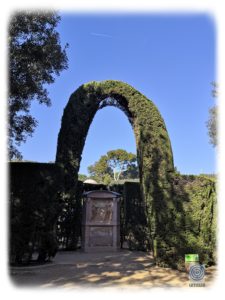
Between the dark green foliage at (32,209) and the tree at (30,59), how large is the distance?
0.96 metres

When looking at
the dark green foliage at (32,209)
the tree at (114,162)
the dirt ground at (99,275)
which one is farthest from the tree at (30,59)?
the tree at (114,162)

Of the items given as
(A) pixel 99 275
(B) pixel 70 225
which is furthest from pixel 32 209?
(B) pixel 70 225

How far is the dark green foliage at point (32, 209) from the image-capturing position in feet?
29.0

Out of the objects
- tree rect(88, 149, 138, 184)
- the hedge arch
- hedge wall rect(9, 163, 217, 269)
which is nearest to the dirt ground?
hedge wall rect(9, 163, 217, 269)

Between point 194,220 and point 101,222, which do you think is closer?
point 194,220

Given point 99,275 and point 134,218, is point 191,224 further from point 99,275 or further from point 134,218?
point 134,218

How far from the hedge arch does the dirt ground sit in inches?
37.1

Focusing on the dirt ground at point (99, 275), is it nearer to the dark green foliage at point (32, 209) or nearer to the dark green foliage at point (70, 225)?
the dark green foliage at point (32, 209)

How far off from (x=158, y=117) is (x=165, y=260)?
3.81 metres

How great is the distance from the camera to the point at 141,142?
384 inches

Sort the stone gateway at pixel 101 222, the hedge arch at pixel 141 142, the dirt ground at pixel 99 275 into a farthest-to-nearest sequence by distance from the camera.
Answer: the stone gateway at pixel 101 222, the hedge arch at pixel 141 142, the dirt ground at pixel 99 275

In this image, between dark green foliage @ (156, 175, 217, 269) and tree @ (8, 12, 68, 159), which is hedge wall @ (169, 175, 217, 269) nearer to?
dark green foliage @ (156, 175, 217, 269)

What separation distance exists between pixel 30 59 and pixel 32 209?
3.77 meters

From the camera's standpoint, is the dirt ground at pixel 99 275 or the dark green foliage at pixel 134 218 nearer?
the dirt ground at pixel 99 275
